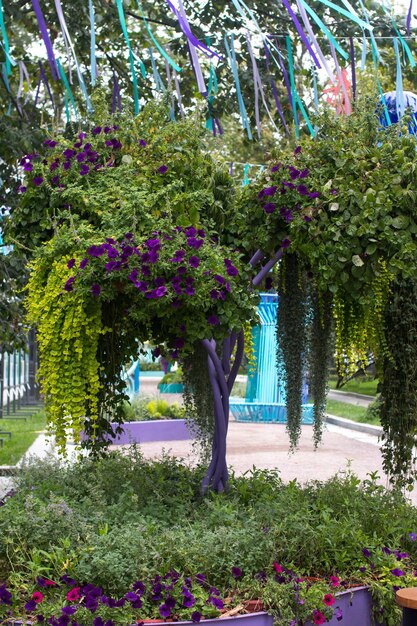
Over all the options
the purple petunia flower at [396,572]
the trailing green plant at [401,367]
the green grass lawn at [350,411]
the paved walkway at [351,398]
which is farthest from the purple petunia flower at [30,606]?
the paved walkway at [351,398]

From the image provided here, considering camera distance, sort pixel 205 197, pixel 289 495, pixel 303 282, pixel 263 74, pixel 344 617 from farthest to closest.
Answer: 1. pixel 263 74
2. pixel 303 282
3. pixel 289 495
4. pixel 205 197
5. pixel 344 617

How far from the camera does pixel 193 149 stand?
6.16 m

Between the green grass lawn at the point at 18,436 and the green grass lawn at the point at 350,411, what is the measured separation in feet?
20.3

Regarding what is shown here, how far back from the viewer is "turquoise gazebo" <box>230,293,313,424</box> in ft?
59.6

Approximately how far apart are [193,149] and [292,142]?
69cm

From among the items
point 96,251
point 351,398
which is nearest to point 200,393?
point 96,251

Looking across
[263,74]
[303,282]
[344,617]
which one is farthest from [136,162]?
[263,74]

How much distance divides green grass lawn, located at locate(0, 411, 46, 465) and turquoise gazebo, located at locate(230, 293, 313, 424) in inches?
167

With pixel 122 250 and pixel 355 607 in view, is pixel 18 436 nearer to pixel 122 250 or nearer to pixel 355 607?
pixel 122 250

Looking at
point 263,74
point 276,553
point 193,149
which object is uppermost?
point 263,74

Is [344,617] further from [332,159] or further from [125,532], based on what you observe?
[332,159]

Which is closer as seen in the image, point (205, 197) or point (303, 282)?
point (205, 197)

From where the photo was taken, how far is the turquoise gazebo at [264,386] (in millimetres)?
18156

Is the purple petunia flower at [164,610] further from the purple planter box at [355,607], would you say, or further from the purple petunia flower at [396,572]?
the purple petunia flower at [396,572]
